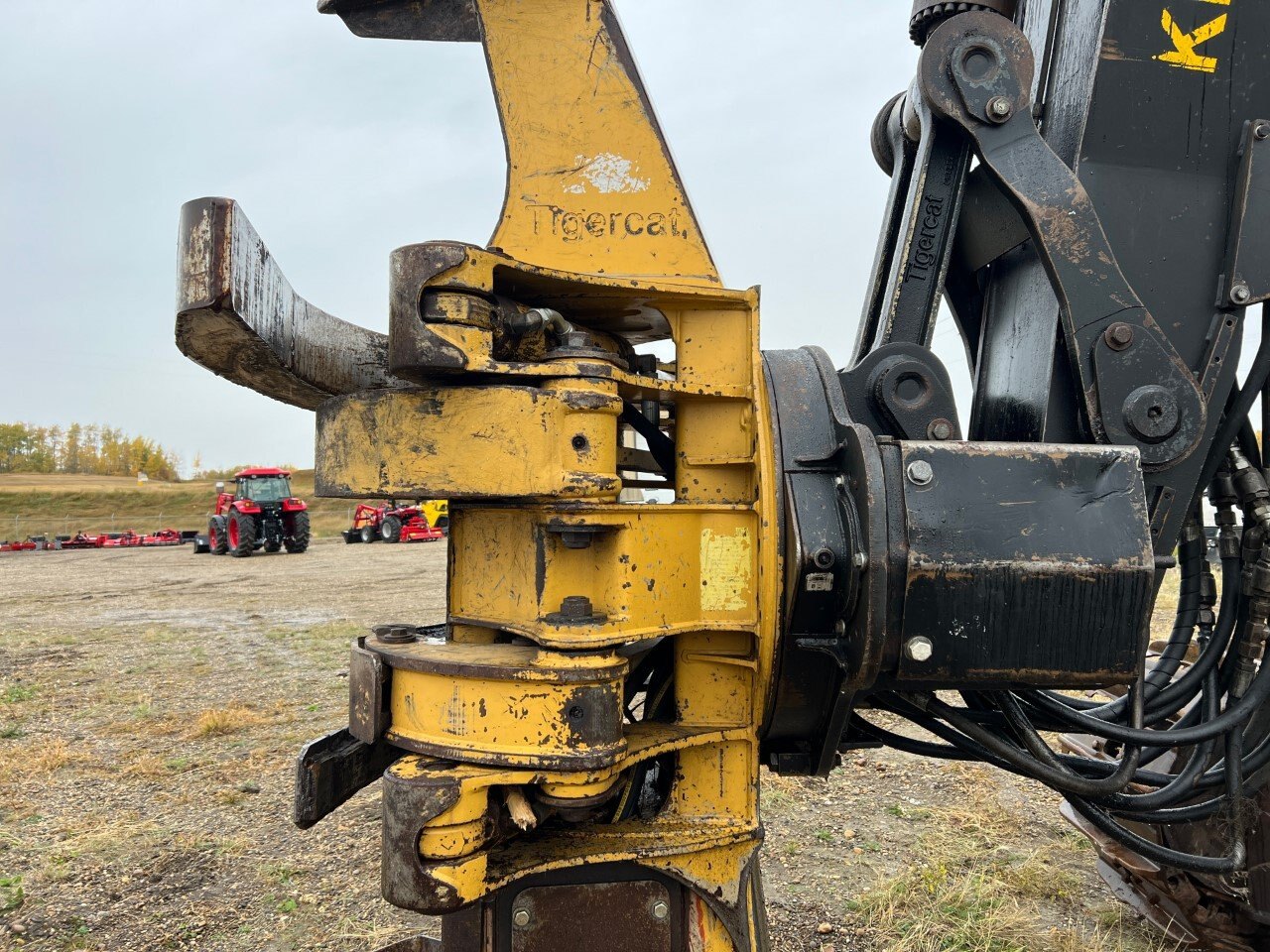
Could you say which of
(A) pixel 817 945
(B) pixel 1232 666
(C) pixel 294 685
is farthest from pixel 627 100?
(C) pixel 294 685

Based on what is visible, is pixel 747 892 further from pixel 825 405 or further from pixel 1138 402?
pixel 1138 402

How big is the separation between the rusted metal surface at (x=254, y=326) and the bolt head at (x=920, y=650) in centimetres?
133

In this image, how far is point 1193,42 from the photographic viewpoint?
1.96 meters

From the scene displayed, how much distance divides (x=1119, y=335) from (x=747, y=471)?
876mm

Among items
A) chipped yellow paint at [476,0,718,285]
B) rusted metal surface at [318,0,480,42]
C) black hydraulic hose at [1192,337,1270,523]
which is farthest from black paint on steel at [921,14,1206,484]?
rusted metal surface at [318,0,480,42]

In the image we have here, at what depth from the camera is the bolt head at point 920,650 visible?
5.61ft

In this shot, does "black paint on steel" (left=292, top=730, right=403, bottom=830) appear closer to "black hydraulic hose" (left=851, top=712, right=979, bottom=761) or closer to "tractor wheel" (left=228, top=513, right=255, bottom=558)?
"black hydraulic hose" (left=851, top=712, right=979, bottom=761)

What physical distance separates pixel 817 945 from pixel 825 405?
219cm

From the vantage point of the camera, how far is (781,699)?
198cm

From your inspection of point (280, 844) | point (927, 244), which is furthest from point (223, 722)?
point (927, 244)

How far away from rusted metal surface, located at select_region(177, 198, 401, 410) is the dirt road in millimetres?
2254

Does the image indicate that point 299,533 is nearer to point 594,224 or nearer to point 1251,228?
point 594,224

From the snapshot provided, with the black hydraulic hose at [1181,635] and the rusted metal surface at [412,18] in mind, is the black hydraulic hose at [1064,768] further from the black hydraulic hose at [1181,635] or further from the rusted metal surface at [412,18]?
the rusted metal surface at [412,18]

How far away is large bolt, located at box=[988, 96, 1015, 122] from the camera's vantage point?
192 centimetres
